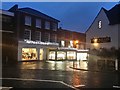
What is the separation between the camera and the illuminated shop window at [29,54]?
55659 millimetres

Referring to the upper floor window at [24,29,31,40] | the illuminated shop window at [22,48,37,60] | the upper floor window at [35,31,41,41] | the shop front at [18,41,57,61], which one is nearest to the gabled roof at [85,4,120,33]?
the shop front at [18,41,57,61]

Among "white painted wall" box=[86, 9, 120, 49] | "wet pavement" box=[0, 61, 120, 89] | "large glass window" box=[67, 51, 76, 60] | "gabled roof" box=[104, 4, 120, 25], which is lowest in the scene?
"wet pavement" box=[0, 61, 120, 89]

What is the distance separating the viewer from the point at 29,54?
57062mm

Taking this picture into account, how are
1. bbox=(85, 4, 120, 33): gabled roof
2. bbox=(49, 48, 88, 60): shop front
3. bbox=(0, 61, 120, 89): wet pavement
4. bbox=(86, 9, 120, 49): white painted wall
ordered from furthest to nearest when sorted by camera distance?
bbox=(49, 48, 88, 60): shop front
bbox=(85, 4, 120, 33): gabled roof
bbox=(86, 9, 120, 49): white painted wall
bbox=(0, 61, 120, 89): wet pavement

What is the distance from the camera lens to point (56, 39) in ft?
219

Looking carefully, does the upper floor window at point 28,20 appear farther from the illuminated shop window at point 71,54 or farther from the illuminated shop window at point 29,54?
the illuminated shop window at point 71,54

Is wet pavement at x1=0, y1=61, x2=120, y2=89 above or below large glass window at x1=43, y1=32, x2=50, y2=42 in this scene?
below

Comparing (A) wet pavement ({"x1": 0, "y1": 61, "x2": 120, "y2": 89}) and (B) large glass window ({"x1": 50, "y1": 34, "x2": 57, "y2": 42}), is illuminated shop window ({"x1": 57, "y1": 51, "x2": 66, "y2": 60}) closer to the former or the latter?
(B) large glass window ({"x1": 50, "y1": 34, "x2": 57, "y2": 42})

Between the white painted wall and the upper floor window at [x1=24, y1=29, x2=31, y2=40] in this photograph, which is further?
the upper floor window at [x1=24, y1=29, x2=31, y2=40]

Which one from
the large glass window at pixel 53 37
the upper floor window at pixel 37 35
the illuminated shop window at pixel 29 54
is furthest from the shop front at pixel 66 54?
the illuminated shop window at pixel 29 54

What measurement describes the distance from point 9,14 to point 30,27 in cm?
680

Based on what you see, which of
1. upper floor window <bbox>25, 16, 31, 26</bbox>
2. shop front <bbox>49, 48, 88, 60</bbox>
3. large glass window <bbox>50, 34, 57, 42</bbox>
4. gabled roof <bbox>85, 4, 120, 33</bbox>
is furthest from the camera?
shop front <bbox>49, 48, 88, 60</bbox>

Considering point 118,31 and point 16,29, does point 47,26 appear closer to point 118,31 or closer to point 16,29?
point 16,29

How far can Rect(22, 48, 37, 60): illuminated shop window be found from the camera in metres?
55.7
